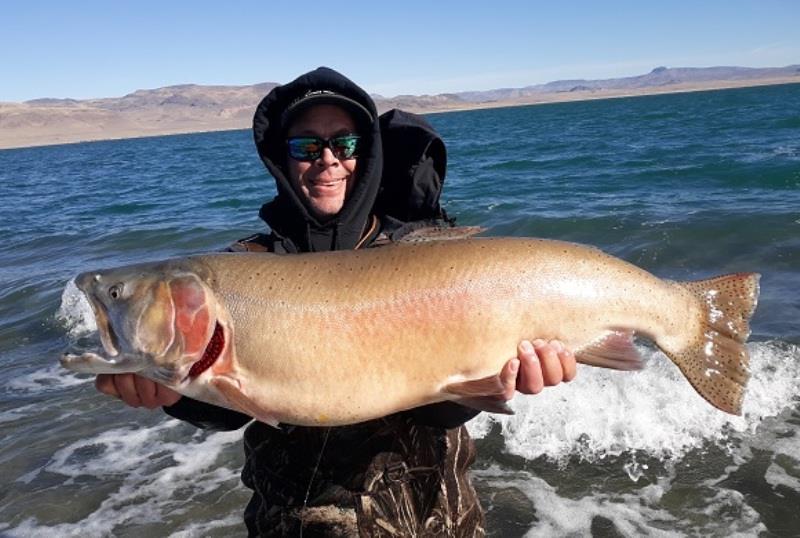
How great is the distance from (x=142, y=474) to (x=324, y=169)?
4092 millimetres

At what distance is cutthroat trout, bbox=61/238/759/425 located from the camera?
2.78 metres

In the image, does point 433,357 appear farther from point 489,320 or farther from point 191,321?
point 191,321

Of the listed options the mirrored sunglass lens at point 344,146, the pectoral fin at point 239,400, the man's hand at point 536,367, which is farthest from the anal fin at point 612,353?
the mirrored sunglass lens at point 344,146

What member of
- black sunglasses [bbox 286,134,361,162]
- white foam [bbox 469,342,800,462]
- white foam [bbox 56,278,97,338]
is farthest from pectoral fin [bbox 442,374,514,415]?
white foam [bbox 56,278,97,338]

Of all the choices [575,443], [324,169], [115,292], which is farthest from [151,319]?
[575,443]

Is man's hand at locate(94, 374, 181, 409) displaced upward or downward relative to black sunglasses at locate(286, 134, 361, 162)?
downward

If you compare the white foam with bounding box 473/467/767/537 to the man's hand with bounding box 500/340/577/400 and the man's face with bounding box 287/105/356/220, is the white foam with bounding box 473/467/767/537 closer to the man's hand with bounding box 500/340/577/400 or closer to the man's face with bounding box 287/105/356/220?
the man's hand with bounding box 500/340/577/400

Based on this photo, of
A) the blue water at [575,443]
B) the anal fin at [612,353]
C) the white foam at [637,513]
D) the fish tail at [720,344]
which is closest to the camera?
the anal fin at [612,353]

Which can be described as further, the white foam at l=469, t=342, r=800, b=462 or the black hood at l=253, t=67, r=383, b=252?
the white foam at l=469, t=342, r=800, b=462

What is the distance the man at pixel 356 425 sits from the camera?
3146 mm

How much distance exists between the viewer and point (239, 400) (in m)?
2.74

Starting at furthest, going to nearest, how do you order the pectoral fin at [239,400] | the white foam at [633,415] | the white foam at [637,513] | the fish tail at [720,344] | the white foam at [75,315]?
the white foam at [75,315], the white foam at [633,415], the white foam at [637,513], the fish tail at [720,344], the pectoral fin at [239,400]

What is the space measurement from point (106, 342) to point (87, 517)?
11.2 ft

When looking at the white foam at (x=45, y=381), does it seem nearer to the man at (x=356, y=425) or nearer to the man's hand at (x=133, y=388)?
the man at (x=356, y=425)
